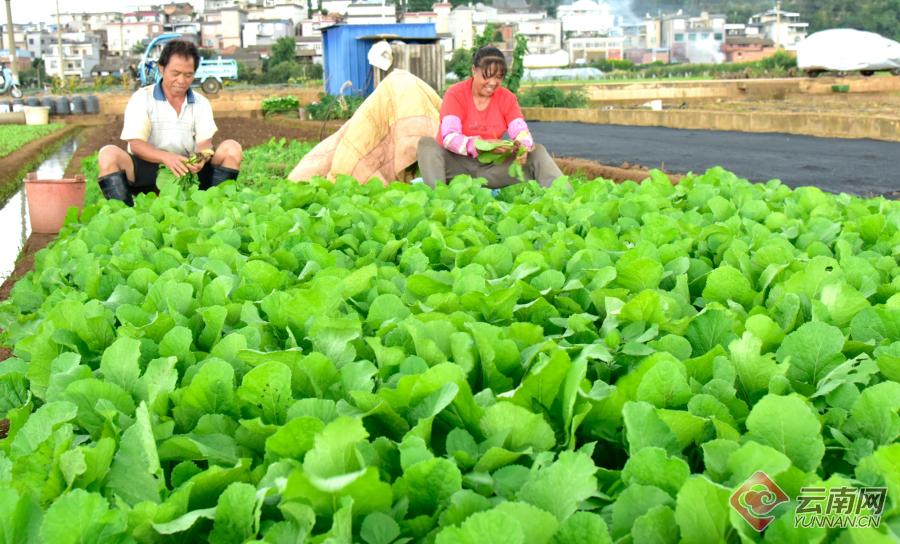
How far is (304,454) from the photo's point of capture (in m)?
1.37

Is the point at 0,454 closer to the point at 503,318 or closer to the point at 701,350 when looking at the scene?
the point at 503,318

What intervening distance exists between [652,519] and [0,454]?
1049 mm

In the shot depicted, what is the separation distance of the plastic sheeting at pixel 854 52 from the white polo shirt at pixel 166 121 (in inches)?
1379

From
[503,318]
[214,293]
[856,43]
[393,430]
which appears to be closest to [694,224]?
[503,318]

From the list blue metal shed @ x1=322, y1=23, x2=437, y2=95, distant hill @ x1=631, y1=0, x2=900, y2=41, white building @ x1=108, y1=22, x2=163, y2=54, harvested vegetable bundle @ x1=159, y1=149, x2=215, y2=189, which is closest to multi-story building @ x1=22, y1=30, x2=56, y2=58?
white building @ x1=108, y1=22, x2=163, y2=54

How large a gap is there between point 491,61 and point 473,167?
66 centimetres

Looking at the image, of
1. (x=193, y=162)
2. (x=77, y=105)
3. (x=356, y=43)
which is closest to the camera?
(x=193, y=162)

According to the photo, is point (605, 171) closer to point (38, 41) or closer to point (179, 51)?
point (179, 51)

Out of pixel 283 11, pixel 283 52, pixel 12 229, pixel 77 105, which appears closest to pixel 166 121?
pixel 12 229

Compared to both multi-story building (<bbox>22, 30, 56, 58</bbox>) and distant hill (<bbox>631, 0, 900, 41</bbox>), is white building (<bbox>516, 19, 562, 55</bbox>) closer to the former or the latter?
Answer: distant hill (<bbox>631, 0, 900, 41</bbox>)

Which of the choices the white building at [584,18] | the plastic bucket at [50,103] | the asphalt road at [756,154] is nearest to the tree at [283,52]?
the plastic bucket at [50,103]

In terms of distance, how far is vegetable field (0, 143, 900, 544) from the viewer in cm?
122

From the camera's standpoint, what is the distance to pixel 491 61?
5.79 meters

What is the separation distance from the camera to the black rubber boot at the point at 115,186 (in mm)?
5695
